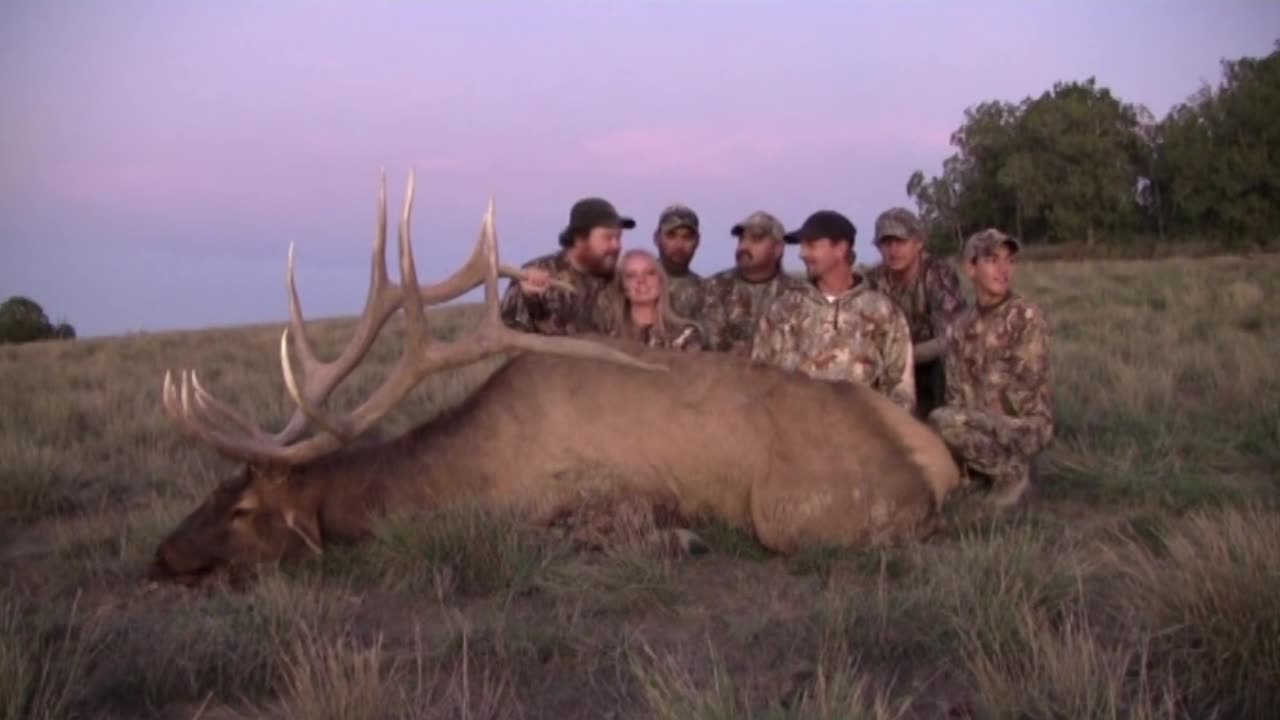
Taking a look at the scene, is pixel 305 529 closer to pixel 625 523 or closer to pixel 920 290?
pixel 625 523

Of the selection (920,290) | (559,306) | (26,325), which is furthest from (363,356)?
(26,325)

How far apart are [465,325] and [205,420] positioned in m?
13.1

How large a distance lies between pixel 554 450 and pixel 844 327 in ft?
6.54

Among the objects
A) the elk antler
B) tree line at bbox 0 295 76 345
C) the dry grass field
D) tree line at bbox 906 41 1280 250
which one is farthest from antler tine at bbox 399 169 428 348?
tree line at bbox 906 41 1280 250

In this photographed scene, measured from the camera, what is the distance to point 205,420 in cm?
480

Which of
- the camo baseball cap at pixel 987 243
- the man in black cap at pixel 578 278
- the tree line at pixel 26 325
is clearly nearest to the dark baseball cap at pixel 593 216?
the man in black cap at pixel 578 278

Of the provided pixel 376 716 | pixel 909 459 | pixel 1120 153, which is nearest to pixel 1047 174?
pixel 1120 153

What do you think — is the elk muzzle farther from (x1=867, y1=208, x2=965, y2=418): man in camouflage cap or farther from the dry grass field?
(x1=867, y1=208, x2=965, y2=418): man in camouflage cap

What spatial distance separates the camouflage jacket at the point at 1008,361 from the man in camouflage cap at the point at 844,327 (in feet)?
1.58

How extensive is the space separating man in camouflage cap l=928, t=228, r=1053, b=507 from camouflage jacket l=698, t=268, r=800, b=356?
1443 millimetres

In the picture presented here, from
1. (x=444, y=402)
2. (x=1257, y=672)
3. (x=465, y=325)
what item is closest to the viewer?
(x=1257, y=672)

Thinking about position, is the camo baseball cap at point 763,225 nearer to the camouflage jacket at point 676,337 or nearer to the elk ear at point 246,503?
the camouflage jacket at point 676,337

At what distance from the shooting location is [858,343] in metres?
6.28

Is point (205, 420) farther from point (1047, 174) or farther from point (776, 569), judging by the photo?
point (1047, 174)
